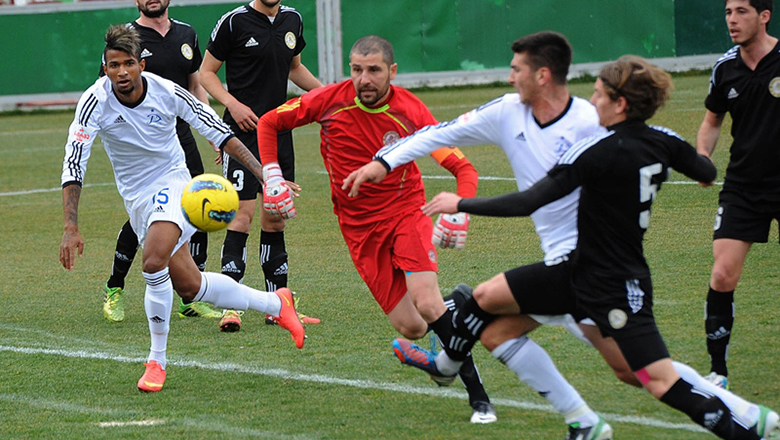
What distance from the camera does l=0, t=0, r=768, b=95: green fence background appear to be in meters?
23.8

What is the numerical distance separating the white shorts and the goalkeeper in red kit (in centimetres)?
61

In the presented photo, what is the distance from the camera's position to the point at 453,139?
15.1 feet

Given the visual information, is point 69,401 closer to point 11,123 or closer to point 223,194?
point 223,194

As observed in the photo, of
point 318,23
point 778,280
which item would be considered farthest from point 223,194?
point 318,23

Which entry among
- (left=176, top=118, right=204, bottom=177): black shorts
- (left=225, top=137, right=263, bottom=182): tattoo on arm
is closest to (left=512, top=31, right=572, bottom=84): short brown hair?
(left=225, top=137, right=263, bottom=182): tattoo on arm

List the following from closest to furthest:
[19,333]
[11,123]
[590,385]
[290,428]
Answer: [290,428] < [590,385] < [19,333] < [11,123]

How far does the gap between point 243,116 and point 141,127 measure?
56.3 inches

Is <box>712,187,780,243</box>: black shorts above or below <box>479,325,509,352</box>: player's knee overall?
above

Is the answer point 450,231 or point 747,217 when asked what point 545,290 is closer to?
point 450,231

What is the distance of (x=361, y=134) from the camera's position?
569 centimetres

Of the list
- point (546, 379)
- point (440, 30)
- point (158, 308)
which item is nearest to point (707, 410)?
point (546, 379)

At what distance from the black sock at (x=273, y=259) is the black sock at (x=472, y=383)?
107 inches

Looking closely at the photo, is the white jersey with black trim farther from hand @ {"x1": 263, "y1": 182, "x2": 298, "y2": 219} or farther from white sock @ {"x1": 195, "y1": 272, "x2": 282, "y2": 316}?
hand @ {"x1": 263, "y1": 182, "x2": 298, "y2": 219}

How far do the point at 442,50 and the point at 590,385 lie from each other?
19782 mm
